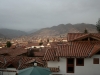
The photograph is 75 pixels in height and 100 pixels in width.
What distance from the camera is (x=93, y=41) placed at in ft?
64.5

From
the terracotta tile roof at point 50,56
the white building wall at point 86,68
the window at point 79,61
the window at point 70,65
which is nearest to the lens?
the white building wall at point 86,68

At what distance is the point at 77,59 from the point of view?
721 inches

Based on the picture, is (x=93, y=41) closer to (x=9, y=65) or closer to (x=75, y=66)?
(x=75, y=66)

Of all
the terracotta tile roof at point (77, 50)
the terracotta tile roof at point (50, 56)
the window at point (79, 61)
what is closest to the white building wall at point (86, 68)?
the window at point (79, 61)

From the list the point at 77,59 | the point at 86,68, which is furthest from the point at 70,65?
the point at 86,68

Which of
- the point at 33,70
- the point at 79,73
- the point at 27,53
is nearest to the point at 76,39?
the point at 79,73

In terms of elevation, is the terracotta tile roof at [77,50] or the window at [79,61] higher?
the terracotta tile roof at [77,50]

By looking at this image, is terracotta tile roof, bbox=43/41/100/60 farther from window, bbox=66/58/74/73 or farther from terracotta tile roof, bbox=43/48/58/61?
window, bbox=66/58/74/73

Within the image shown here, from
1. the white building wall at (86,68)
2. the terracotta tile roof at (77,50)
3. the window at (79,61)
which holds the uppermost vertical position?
the terracotta tile roof at (77,50)

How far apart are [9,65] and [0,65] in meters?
1.47

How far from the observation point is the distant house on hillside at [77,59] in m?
17.9

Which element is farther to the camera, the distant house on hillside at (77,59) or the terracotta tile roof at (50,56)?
the terracotta tile roof at (50,56)

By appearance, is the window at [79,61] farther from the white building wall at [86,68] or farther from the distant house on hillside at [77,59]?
the white building wall at [86,68]

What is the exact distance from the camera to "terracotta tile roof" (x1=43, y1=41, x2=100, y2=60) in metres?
17.9
